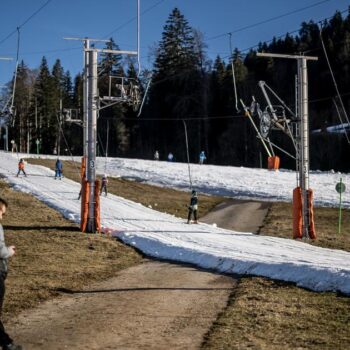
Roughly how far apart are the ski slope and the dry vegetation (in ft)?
2.47

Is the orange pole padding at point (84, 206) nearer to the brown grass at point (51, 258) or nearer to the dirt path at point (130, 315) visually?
the brown grass at point (51, 258)

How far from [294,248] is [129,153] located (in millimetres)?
87433

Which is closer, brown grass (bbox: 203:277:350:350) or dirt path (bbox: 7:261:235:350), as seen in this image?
brown grass (bbox: 203:277:350:350)

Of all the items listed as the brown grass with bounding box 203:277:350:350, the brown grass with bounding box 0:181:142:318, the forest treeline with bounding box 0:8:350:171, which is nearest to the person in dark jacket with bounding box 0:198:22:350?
the brown grass with bounding box 0:181:142:318

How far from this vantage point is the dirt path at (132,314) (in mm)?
8344

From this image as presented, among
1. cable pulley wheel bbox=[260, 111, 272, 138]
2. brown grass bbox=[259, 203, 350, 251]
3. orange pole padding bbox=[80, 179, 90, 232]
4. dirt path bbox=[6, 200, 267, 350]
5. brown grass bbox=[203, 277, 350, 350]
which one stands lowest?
brown grass bbox=[259, 203, 350, 251]

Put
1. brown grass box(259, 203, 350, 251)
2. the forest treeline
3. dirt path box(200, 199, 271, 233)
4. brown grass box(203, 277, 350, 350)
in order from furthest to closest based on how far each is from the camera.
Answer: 1. the forest treeline
2. dirt path box(200, 199, 271, 233)
3. brown grass box(259, 203, 350, 251)
4. brown grass box(203, 277, 350, 350)

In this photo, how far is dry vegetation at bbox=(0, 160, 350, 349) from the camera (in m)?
8.34

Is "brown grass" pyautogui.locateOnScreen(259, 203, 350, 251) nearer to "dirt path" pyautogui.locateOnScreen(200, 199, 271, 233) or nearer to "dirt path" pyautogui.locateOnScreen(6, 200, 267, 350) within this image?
"dirt path" pyautogui.locateOnScreen(200, 199, 271, 233)

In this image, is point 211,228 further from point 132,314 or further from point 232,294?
point 132,314

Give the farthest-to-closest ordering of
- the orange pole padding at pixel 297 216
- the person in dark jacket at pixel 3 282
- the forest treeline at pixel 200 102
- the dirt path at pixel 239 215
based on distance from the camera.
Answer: the forest treeline at pixel 200 102 < the dirt path at pixel 239 215 < the orange pole padding at pixel 297 216 < the person in dark jacket at pixel 3 282

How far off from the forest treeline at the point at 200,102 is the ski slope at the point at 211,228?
811 inches

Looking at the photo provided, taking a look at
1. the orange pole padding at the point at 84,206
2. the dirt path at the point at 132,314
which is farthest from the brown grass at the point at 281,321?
the orange pole padding at the point at 84,206

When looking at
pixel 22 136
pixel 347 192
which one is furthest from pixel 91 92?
pixel 22 136
